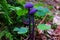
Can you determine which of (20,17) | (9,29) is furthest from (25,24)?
(9,29)

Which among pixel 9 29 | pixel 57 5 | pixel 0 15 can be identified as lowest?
pixel 57 5

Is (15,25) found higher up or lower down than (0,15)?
lower down

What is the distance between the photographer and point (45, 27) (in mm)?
1692

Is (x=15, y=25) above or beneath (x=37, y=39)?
above

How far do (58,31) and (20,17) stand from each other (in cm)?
43

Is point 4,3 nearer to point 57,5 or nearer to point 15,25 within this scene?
point 15,25

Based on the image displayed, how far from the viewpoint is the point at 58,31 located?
78.2 inches

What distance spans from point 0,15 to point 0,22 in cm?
6

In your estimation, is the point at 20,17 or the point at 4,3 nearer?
the point at 4,3

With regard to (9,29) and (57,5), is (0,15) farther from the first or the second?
(57,5)

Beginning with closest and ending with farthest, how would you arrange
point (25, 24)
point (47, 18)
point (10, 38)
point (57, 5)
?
point (10, 38) < point (25, 24) < point (47, 18) < point (57, 5)

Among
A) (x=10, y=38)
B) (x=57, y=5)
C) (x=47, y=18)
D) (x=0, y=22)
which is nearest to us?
(x=10, y=38)

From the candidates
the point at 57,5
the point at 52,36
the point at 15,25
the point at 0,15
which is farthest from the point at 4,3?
the point at 57,5

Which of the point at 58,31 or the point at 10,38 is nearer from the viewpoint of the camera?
the point at 10,38
